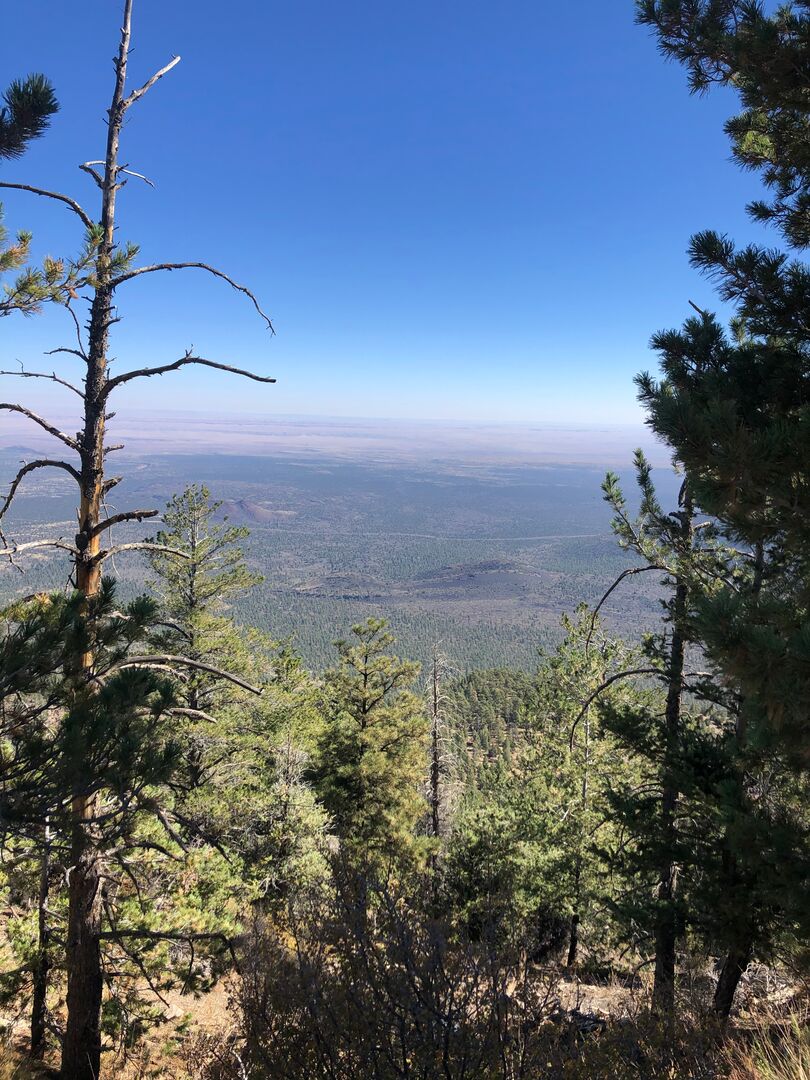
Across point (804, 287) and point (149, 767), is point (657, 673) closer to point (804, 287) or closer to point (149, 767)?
point (804, 287)

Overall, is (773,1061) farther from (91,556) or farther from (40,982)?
(40,982)

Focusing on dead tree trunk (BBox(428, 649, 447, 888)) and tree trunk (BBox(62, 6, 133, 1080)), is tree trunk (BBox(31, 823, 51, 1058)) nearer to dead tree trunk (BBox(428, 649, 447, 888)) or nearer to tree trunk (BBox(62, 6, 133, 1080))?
tree trunk (BBox(62, 6, 133, 1080))

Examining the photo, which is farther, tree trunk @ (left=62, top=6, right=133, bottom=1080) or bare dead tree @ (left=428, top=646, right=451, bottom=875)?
bare dead tree @ (left=428, top=646, right=451, bottom=875)

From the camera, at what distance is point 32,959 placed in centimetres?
581

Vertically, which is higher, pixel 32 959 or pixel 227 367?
pixel 227 367

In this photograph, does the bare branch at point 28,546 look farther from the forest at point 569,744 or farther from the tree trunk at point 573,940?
the tree trunk at point 573,940

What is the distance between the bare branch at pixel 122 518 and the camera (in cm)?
402

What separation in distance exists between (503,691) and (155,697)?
223ft

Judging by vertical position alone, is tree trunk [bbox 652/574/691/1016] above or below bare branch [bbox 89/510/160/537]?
below

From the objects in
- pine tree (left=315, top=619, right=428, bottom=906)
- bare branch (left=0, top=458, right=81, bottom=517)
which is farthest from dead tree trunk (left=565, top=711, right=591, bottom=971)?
bare branch (left=0, top=458, right=81, bottom=517)

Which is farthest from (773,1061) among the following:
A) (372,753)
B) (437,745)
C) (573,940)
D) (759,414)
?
(437,745)

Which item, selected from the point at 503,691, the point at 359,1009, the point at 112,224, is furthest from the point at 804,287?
the point at 503,691

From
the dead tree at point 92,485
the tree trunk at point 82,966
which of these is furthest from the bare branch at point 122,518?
the tree trunk at point 82,966

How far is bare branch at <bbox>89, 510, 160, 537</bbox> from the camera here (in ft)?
13.2
